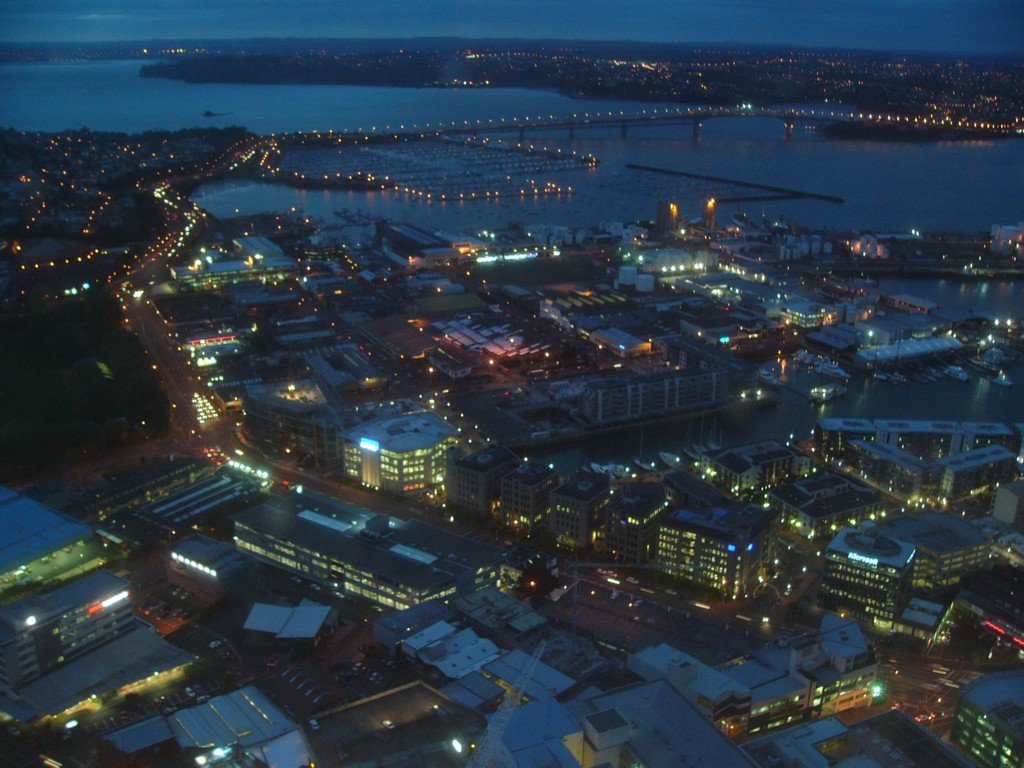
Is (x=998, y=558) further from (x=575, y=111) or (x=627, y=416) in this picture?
(x=575, y=111)

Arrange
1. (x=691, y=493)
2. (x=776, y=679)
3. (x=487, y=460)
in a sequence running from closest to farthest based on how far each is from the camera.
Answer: (x=776, y=679)
(x=691, y=493)
(x=487, y=460)

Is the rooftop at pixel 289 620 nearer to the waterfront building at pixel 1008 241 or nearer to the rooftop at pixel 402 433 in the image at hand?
the rooftop at pixel 402 433

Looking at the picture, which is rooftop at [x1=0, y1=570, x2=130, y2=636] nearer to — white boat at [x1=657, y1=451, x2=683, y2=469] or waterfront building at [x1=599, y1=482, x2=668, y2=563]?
waterfront building at [x1=599, y1=482, x2=668, y2=563]

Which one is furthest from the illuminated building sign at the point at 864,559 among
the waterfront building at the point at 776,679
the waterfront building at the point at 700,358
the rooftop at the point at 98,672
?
the rooftop at the point at 98,672

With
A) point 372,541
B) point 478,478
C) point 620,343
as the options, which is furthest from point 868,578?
point 620,343

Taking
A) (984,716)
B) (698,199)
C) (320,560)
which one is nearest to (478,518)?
(320,560)

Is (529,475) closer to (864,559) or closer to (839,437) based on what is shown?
(864,559)
